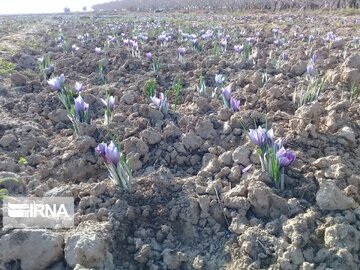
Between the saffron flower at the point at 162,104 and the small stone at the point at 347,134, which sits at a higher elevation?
the saffron flower at the point at 162,104

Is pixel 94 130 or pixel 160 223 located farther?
pixel 94 130

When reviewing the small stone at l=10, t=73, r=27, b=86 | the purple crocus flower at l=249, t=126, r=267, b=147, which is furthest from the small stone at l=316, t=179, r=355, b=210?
the small stone at l=10, t=73, r=27, b=86

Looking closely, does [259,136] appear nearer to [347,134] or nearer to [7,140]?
[347,134]

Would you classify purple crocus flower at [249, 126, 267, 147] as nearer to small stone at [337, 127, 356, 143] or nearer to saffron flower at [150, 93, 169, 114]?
small stone at [337, 127, 356, 143]

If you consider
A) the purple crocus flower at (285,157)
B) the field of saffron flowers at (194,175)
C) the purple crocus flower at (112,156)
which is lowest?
the field of saffron flowers at (194,175)

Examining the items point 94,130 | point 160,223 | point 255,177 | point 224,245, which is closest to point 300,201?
point 255,177

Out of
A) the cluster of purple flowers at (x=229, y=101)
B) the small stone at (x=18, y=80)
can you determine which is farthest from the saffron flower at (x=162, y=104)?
the small stone at (x=18, y=80)

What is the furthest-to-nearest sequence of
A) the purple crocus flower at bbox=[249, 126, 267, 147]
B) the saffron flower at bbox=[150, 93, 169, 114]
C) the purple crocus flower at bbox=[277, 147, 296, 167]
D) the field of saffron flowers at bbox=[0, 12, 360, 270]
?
the saffron flower at bbox=[150, 93, 169, 114] → the purple crocus flower at bbox=[249, 126, 267, 147] → the purple crocus flower at bbox=[277, 147, 296, 167] → the field of saffron flowers at bbox=[0, 12, 360, 270]

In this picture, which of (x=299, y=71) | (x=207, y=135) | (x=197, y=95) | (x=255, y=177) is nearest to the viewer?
(x=255, y=177)

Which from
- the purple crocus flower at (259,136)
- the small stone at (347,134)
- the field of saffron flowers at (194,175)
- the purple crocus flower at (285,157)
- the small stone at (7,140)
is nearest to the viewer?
the field of saffron flowers at (194,175)

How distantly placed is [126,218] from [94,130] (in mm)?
→ 1307

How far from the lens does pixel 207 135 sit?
11.0 feet

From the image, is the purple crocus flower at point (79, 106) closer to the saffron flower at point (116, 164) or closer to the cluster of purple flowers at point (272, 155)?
the saffron flower at point (116, 164)

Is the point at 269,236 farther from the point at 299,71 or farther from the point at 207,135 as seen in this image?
the point at 299,71
